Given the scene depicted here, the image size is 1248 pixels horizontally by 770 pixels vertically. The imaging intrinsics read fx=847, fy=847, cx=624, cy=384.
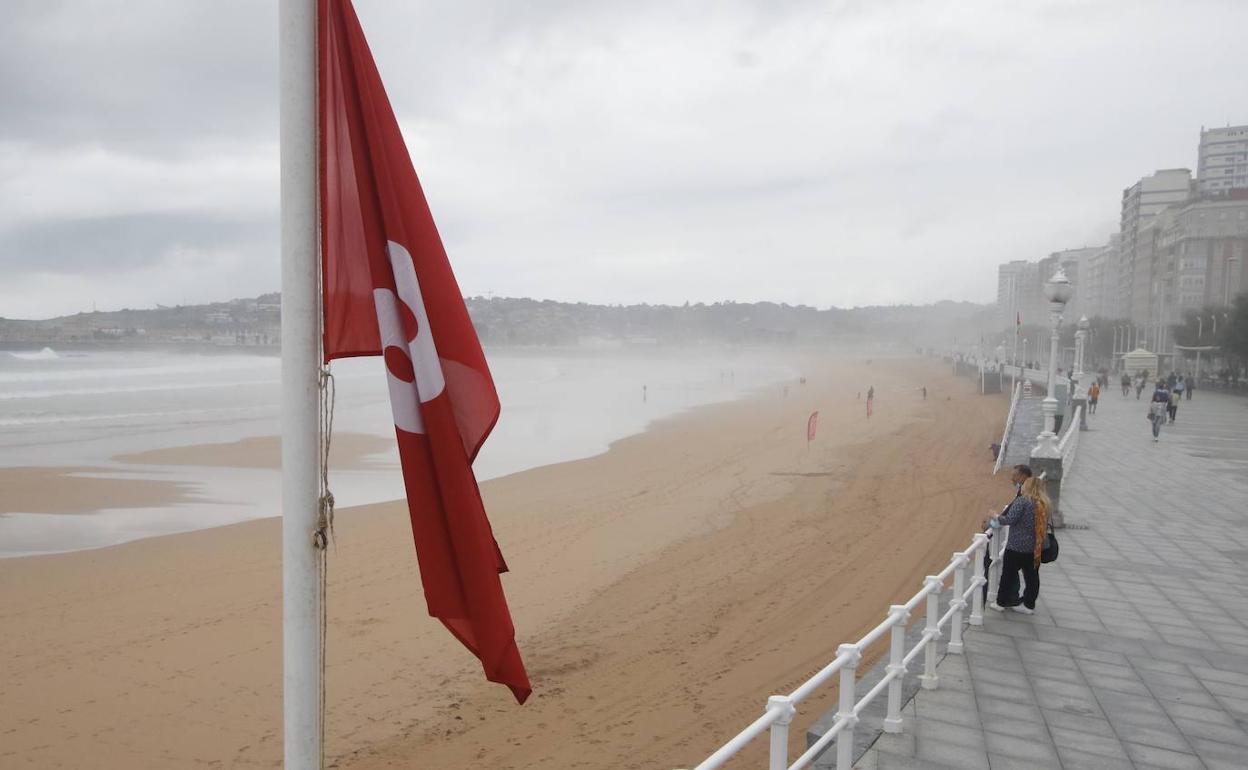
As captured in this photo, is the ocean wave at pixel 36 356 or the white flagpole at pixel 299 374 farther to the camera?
the ocean wave at pixel 36 356

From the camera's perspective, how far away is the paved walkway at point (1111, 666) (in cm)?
534

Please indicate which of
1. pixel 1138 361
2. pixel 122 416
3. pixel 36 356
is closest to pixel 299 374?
pixel 122 416

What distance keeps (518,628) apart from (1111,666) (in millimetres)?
6274

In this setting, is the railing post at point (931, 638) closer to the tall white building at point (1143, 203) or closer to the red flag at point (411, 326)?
the red flag at point (411, 326)

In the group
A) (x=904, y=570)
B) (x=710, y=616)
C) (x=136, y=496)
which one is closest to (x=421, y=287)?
(x=710, y=616)

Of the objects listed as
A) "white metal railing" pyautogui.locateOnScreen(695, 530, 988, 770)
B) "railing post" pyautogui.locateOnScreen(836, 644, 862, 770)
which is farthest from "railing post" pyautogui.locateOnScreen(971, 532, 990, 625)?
"railing post" pyautogui.locateOnScreen(836, 644, 862, 770)

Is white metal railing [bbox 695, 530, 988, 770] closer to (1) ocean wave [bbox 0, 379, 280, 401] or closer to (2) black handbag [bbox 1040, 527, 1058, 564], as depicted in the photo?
(2) black handbag [bbox 1040, 527, 1058, 564]

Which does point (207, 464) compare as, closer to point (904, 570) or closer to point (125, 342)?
point (904, 570)

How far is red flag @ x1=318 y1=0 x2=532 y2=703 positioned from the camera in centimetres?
270

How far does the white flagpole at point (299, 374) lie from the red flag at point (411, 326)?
0.14 metres

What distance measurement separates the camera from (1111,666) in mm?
6863

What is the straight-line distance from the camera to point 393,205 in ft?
8.86

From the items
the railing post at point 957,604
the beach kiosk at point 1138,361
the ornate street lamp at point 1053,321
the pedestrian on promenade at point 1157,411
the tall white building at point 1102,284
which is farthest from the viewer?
the tall white building at point 1102,284

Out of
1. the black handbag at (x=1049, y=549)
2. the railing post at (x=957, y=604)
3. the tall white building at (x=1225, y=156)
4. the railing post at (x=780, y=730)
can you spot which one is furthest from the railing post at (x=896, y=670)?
the tall white building at (x=1225, y=156)
